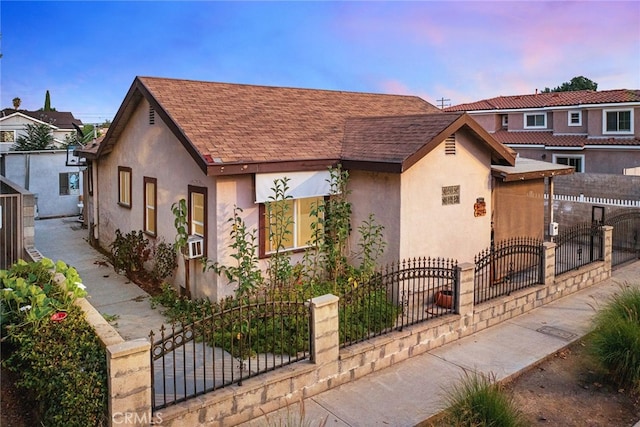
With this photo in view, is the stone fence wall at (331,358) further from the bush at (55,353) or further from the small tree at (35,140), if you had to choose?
the small tree at (35,140)

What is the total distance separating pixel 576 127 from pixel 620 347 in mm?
25232

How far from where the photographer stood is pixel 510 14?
15133 mm

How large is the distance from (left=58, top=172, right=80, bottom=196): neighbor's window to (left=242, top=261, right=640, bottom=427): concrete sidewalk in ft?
67.3

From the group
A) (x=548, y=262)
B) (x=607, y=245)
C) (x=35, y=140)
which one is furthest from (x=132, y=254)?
(x=35, y=140)

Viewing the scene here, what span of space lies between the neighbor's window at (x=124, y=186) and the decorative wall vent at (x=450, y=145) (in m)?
8.54

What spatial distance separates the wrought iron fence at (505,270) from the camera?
31.6ft

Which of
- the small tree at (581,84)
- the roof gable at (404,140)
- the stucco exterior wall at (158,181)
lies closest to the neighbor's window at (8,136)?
the stucco exterior wall at (158,181)

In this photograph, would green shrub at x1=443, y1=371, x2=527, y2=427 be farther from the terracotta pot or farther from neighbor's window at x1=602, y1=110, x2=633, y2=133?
neighbor's window at x1=602, y1=110, x2=633, y2=133

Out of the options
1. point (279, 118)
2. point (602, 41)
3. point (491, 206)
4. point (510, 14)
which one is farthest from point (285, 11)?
point (602, 41)

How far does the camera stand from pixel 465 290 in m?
8.70

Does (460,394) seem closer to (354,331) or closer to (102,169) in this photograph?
(354,331)

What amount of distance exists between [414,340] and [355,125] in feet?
20.6

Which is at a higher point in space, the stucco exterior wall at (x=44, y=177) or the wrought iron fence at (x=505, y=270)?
the stucco exterior wall at (x=44, y=177)

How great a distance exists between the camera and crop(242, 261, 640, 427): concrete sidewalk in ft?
20.1
